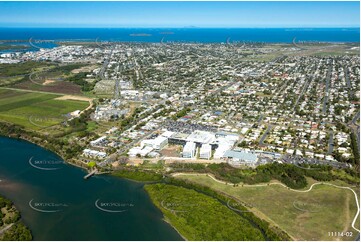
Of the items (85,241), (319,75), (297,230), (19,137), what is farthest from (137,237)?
(319,75)

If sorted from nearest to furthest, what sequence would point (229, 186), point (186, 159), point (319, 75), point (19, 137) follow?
point (229, 186) → point (186, 159) → point (19, 137) → point (319, 75)

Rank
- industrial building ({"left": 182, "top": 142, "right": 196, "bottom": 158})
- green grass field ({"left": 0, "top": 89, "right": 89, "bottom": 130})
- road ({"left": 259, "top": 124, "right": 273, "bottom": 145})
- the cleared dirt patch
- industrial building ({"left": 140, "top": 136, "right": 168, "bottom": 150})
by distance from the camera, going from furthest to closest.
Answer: the cleared dirt patch
green grass field ({"left": 0, "top": 89, "right": 89, "bottom": 130})
road ({"left": 259, "top": 124, "right": 273, "bottom": 145})
industrial building ({"left": 140, "top": 136, "right": 168, "bottom": 150})
industrial building ({"left": 182, "top": 142, "right": 196, "bottom": 158})

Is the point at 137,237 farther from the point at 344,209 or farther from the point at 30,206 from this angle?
the point at 344,209

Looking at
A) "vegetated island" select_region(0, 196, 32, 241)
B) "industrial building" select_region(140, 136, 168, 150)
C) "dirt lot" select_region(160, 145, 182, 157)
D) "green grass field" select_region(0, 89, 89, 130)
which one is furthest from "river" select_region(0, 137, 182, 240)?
"green grass field" select_region(0, 89, 89, 130)

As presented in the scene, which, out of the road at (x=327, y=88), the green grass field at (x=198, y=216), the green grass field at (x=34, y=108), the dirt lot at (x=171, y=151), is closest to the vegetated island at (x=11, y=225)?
the green grass field at (x=198, y=216)

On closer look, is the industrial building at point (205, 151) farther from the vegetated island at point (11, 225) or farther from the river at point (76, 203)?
the vegetated island at point (11, 225)

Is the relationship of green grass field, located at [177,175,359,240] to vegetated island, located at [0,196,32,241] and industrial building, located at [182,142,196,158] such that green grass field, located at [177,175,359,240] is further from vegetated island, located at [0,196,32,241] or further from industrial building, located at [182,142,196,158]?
vegetated island, located at [0,196,32,241]

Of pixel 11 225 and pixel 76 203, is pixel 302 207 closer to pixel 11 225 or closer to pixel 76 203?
pixel 76 203
